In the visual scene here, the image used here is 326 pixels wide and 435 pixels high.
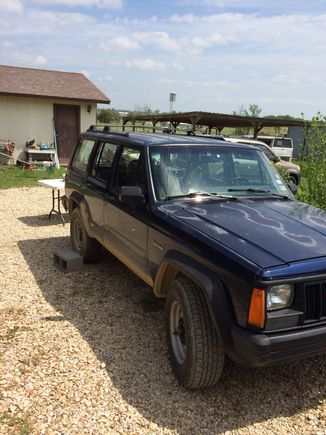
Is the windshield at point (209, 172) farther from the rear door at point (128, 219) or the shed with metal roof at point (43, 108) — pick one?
the shed with metal roof at point (43, 108)

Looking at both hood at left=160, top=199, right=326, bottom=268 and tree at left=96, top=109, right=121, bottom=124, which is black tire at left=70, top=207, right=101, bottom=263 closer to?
hood at left=160, top=199, right=326, bottom=268

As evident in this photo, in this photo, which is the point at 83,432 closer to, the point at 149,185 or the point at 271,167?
the point at 149,185

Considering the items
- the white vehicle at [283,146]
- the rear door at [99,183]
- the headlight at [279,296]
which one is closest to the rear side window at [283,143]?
the white vehicle at [283,146]

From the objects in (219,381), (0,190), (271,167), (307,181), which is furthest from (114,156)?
(0,190)

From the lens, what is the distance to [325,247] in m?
2.81

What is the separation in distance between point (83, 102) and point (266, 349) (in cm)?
1518

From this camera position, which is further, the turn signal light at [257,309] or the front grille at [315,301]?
the front grille at [315,301]

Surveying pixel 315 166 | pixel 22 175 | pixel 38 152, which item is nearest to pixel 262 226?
pixel 315 166

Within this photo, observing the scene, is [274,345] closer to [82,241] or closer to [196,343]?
[196,343]

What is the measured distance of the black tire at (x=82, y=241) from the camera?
5.68 metres

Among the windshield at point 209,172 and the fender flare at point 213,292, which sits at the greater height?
the windshield at point 209,172

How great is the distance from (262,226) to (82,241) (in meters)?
3.33

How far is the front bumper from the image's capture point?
2.48 meters

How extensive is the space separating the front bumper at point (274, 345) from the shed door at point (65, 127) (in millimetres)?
14702
